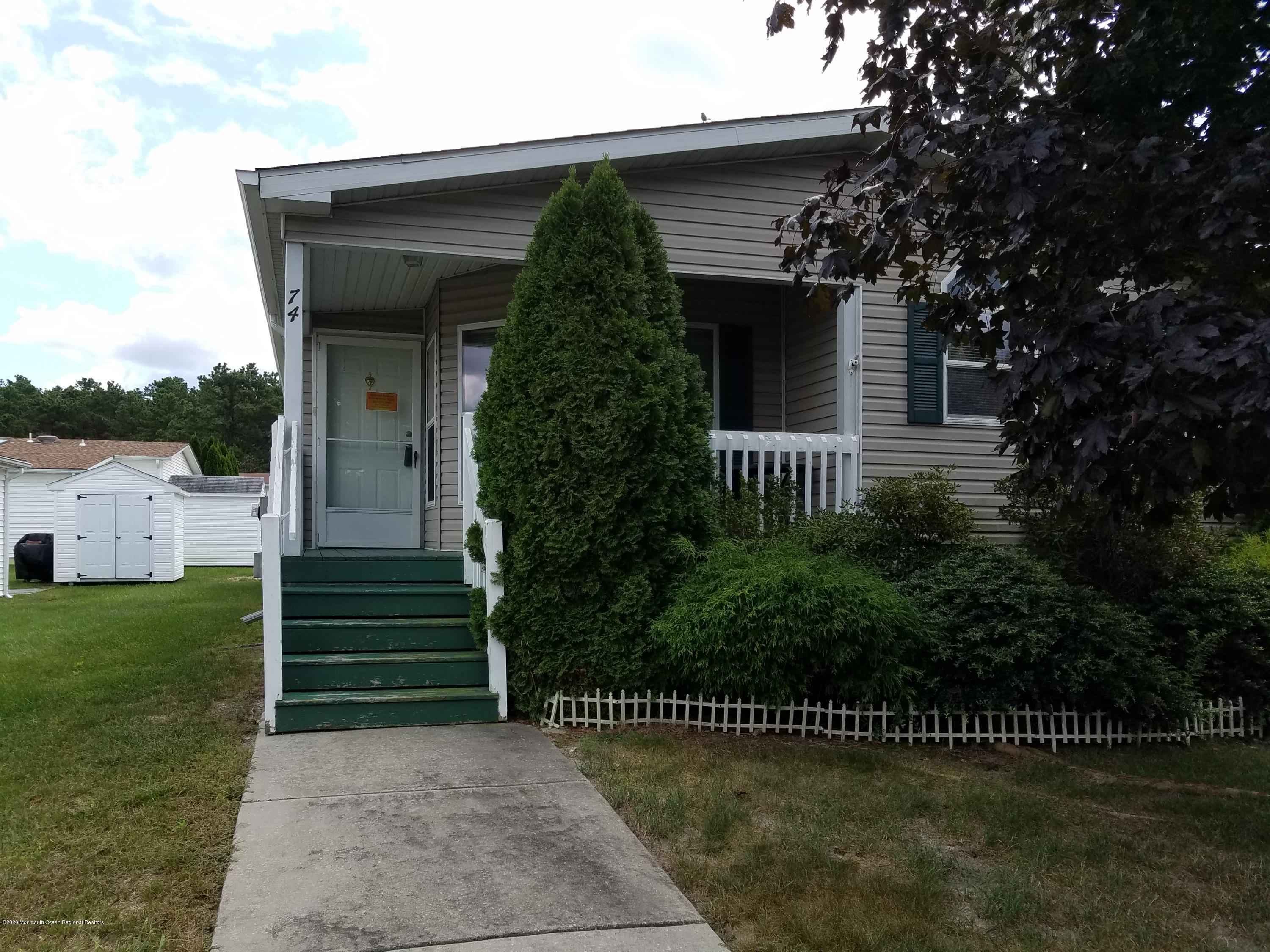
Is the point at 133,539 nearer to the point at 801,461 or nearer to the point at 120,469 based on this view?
the point at 120,469

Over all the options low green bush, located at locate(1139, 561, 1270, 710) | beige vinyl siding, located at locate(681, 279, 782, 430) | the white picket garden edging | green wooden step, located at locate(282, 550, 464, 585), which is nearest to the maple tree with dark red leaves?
the white picket garden edging

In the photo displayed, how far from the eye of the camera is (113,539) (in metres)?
18.8

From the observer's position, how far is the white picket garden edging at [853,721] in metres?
5.63

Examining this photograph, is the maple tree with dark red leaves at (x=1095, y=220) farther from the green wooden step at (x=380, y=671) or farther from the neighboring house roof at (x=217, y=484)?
the neighboring house roof at (x=217, y=484)

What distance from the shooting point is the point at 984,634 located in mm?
5520

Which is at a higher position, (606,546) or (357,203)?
(357,203)

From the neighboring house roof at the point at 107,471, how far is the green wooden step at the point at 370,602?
15.0 m

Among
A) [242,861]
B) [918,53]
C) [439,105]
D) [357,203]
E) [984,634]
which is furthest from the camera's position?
[439,105]

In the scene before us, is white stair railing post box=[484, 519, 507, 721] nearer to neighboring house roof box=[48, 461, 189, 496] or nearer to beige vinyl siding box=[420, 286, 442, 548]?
beige vinyl siding box=[420, 286, 442, 548]

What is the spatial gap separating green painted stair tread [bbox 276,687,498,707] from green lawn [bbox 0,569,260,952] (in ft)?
1.22

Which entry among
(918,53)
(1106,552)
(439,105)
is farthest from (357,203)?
(439,105)

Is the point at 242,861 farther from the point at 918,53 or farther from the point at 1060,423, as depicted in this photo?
the point at 918,53

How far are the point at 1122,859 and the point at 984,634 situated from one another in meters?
1.87

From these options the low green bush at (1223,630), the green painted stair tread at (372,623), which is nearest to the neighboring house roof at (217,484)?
the green painted stair tread at (372,623)
